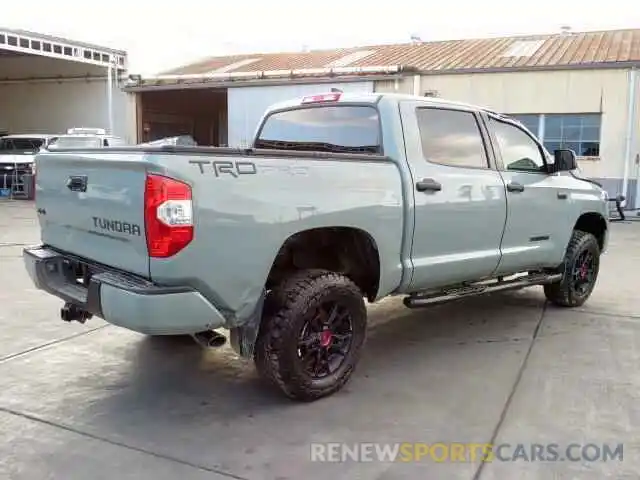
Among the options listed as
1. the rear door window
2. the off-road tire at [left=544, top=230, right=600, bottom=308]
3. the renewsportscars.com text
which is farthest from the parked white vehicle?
the renewsportscars.com text

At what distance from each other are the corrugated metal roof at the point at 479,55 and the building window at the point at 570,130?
4.56 ft

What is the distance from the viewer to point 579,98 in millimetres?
17094

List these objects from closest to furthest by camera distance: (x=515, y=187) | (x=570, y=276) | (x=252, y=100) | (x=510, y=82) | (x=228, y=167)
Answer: (x=228, y=167) → (x=515, y=187) → (x=570, y=276) → (x=510, y=82) → (x=252, y=100)

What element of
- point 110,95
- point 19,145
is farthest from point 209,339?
point 110,95

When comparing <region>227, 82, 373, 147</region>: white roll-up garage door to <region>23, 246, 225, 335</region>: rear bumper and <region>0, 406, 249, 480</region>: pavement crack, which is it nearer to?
<region>0, 406, 249, 480</region>: pavement crack

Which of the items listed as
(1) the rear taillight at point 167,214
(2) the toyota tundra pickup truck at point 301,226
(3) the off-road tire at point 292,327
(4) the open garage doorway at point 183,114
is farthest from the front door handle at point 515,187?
(4) the open garage doorway at point 183,114

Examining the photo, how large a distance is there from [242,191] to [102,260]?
0.95 m

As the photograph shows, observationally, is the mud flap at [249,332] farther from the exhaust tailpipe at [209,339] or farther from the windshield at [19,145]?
the windshield at [19,145]

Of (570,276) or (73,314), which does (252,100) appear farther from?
(73,314)

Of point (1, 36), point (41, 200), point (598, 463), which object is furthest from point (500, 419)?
point (1, 36)

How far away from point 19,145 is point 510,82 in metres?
14.6

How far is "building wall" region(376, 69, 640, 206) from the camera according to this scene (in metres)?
16.8

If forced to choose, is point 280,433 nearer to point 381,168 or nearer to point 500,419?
point 500,419

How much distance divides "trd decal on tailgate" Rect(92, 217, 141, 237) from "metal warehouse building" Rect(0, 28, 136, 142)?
63.5 feet
